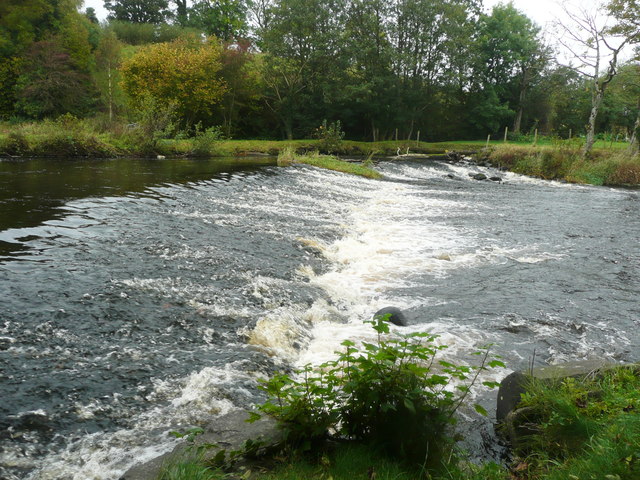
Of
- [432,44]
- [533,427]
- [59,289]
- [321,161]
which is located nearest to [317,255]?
[59,289]

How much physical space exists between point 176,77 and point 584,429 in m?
35.2

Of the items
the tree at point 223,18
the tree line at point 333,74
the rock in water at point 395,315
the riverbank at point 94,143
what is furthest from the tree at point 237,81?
the rock in water at point 395,315

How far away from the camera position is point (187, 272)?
6.44 m

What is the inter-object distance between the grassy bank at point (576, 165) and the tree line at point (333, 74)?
167 inches

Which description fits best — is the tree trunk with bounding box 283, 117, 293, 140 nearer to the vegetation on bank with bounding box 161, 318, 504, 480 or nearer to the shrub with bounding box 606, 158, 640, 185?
the shrub with bounding box 606, 158, 640, 185

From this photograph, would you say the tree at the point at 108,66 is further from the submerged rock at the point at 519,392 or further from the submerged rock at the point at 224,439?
the submerged rock at the point at 519,392

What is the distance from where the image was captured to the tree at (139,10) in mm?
60344

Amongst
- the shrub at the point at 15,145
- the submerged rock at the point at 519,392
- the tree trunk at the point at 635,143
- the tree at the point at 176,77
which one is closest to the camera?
the submerged rock at the point at 519,392

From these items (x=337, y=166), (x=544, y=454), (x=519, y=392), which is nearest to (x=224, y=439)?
(x=544, y=454)

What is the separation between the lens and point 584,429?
3076 millimetres

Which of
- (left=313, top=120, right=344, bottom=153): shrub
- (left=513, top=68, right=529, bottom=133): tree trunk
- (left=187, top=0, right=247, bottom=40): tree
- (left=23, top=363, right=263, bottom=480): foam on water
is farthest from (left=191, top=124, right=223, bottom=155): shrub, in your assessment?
(left=513, top=68, right=529, bottom=133): tree trunk

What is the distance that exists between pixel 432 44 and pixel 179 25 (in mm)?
35499

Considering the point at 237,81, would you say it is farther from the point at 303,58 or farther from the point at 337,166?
the point at 337,166

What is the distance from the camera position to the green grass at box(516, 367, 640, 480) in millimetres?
2471
